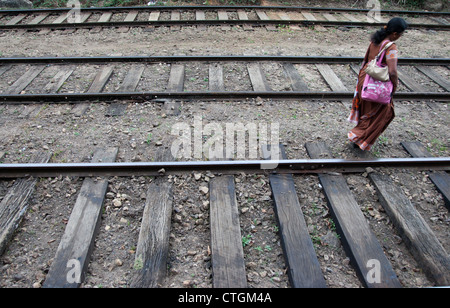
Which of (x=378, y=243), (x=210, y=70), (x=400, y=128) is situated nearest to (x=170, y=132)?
(x=210, y=70)

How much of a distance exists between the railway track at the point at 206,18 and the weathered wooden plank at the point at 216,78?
2518 millimetres

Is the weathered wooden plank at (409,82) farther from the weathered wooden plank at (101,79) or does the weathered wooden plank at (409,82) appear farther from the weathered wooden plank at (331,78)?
the weathered wooden plank at (101,79)

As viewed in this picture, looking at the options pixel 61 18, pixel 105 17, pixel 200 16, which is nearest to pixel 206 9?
pixel 200 16

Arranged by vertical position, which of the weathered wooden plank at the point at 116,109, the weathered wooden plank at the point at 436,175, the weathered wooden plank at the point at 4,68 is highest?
the weathered wooden plank at the point at 4,68

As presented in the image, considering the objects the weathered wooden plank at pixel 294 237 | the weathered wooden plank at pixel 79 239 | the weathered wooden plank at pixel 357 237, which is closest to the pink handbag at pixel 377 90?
the weathered wooden plank at pixel 357 237

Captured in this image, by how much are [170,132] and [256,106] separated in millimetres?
1594

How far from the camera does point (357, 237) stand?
10.6 ft

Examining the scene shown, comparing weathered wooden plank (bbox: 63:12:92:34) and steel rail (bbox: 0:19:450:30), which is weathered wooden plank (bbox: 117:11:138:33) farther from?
weathered wooden plank (bbox: 63:12:92:34)

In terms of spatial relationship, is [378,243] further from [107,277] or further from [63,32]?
[63,32]

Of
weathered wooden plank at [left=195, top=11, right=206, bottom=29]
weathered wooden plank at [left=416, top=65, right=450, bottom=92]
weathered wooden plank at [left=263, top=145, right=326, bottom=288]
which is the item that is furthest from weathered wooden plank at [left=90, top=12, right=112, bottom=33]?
weathered wooden plank at [left=416, top=65, right=450, bottom=92]

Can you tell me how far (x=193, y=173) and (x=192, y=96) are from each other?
208cm

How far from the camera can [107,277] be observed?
2.87 m

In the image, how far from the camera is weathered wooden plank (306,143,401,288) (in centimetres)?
287

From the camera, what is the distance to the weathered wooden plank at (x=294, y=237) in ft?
9.32
